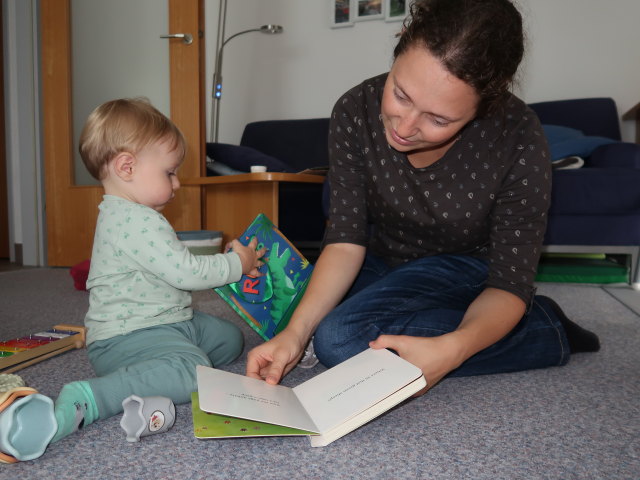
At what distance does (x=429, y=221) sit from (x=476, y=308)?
190 mm

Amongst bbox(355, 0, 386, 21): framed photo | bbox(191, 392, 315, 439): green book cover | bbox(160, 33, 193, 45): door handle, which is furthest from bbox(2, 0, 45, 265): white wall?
bbox(191, 392, 315, 439): green book cover

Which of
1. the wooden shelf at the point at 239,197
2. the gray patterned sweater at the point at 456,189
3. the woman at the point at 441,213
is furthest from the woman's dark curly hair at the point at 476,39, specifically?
the wooden shelf at the point at 239,197

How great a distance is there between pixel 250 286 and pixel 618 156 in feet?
5.78

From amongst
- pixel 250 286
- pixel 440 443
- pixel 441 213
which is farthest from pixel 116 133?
pixel 440 443

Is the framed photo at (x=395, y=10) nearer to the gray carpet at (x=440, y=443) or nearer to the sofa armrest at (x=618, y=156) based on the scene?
the sofa armrest at (x=618, y=156)

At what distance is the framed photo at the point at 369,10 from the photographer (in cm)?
301

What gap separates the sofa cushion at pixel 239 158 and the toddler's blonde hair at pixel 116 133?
1.52 meters

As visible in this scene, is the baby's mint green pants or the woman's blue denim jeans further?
the woman's blue denim jeans

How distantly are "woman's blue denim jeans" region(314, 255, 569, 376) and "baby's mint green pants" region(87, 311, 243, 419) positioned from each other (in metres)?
0.22

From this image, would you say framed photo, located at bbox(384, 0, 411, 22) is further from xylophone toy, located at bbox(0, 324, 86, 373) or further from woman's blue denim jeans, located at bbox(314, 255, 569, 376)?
xylophone toy, located at bbox(0, 324, 86, 373)

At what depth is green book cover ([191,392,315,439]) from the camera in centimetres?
59

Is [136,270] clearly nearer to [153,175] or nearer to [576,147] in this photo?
[153,175]

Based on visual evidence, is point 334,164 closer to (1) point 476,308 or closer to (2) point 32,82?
(1) point 476,308

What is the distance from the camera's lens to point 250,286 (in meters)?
1.04
